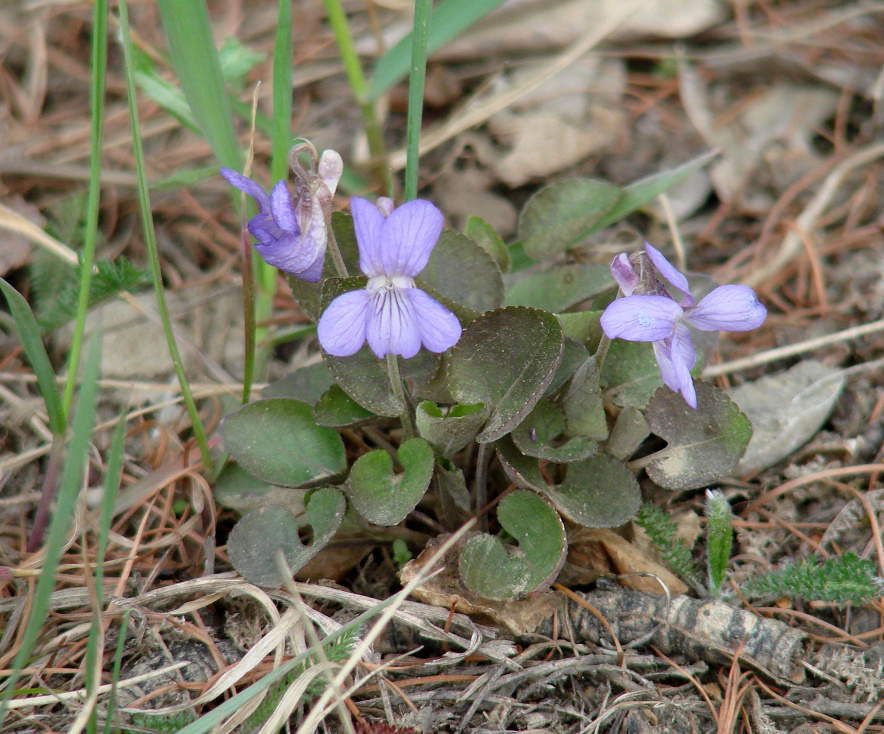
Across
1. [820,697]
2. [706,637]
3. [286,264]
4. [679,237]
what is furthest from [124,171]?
[820,697]

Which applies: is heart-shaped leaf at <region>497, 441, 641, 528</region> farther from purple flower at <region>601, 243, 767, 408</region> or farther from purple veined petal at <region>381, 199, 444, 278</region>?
purple veined petal at <region>381, 199, 444, 278</region>

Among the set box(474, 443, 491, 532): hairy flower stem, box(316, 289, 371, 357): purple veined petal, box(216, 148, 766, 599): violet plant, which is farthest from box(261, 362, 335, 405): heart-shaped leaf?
box(316, 289, 371, 357): purple veined petal

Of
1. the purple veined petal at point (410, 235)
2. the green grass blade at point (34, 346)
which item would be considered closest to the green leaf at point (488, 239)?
the purple veined petal at point (410, 235)

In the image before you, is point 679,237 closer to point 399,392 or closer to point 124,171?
point 399,392

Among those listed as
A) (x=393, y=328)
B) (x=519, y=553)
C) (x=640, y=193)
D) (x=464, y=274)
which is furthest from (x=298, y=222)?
(x=640, y=193)

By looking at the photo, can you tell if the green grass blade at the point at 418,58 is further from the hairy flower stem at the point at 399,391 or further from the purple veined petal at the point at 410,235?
the hairy flower stem at the point at 399,391

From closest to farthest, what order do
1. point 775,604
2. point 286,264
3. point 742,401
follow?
point 286,264, point 775,604, point 742,401
